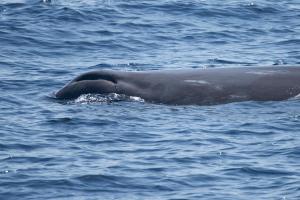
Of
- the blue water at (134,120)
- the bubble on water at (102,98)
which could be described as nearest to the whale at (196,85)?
the bubble on water at (102,98)

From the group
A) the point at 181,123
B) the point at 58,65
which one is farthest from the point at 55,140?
the point at 58,65

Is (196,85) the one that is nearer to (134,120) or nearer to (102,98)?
(102,98)

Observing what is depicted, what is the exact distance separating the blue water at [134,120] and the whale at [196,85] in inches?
11.6

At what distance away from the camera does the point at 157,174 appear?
17.6 m

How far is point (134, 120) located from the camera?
21.6 m

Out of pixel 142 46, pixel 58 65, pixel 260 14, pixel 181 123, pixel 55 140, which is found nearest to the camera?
pixel 55 140

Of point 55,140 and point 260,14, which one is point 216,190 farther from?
point 260,14

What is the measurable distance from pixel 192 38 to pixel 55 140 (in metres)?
14.0

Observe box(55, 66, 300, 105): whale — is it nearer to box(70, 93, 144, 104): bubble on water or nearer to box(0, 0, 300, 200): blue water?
box(70, 93, 144, 104): bubble on water

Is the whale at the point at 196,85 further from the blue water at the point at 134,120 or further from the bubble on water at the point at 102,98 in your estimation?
the blue water at the point at 134,120

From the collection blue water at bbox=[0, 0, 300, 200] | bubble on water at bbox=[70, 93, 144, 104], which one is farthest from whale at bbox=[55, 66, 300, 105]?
blue water at bbox=[0, 0, 300, 200]

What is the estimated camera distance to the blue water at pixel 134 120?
56.3ft

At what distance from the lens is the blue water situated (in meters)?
17.2

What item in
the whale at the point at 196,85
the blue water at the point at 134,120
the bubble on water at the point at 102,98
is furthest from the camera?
the bubble on water at the point at 102,98
